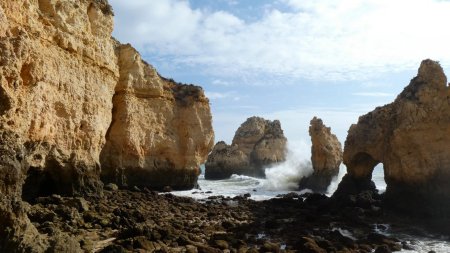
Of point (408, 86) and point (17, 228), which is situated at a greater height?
point (408, 86)

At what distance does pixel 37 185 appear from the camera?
1780cm

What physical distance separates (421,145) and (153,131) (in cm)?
1778

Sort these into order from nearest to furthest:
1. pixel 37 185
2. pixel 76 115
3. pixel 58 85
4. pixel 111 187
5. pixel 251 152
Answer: pixel 37 185 < pixel 58 85 < pixel 76 115 < pixel 111 187 < pixel 251 152

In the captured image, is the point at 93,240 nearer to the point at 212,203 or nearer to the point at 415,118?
the point at 212,203

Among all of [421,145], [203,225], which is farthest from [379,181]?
[203,225]

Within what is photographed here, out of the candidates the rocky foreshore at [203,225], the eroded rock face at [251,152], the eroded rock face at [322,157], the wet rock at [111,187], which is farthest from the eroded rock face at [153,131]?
the eroded rock face at [251,152]

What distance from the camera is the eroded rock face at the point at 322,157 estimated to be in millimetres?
38812

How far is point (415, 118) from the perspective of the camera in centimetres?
2305

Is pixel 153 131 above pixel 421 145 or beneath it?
above

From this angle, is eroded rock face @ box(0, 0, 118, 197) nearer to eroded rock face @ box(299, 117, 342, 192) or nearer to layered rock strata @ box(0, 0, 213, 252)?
layered rock strata @ box(0, 0, 213, 252)

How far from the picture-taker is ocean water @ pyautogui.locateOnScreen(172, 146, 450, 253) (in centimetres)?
1720

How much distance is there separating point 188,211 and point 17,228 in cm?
1255

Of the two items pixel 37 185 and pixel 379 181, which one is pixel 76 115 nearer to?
pixel 37 185

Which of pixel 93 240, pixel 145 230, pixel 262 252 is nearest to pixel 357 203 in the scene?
pixel 262 252
